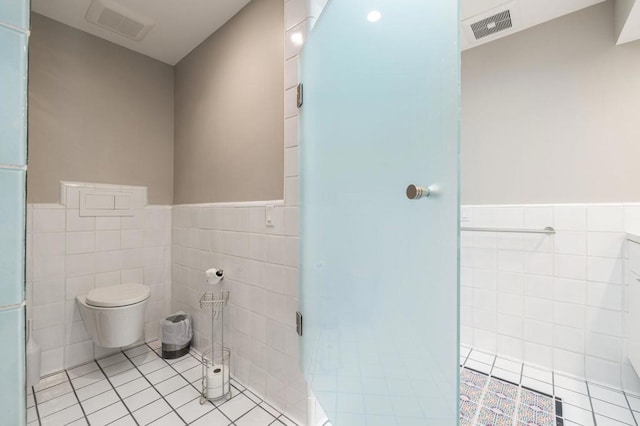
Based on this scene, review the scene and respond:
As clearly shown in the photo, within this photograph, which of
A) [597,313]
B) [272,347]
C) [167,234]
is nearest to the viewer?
[272,347]

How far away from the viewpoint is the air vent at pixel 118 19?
1.74m

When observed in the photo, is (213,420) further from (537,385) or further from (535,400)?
(537,385)

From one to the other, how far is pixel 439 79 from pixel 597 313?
1.93 metres

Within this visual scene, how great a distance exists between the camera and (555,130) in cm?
179

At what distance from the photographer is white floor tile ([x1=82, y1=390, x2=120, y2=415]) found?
1.47 meters

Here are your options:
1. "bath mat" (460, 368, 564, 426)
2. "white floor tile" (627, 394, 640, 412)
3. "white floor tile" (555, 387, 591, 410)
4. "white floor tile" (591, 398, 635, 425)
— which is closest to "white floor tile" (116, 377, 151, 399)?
"bath mat" (460, 368, 564, 426)

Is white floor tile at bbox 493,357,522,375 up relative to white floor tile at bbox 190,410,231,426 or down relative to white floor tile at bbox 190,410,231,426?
up

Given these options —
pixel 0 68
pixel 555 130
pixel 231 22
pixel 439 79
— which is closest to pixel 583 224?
pixel 555 130

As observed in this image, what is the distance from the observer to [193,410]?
4.81 feet

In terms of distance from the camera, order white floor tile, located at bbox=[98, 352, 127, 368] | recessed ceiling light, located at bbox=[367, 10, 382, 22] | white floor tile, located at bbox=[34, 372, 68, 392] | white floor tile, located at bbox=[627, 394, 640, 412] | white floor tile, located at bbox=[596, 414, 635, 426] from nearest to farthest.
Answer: recessed ceiling light, located at bbox=[367, 10, 382, 22] < white floor tile, located at bbox=[596, 414, 635, 426] < white floor tile, located at bbox=[627, 394, 640, 412] < white floor tile, located at bbox=[34, 372, 68, 392] < white floor tile, located at bbox=[98, 352, 127, 368]

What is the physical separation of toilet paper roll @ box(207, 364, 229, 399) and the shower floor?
4.13ft

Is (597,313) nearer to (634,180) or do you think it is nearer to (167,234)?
(634,180)

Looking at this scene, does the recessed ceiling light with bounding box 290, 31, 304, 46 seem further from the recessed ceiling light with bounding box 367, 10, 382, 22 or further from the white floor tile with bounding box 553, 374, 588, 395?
the white floor tile with bounding box 553, 374, 588, 395

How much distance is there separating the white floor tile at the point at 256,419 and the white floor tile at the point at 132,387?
0.68 meters
